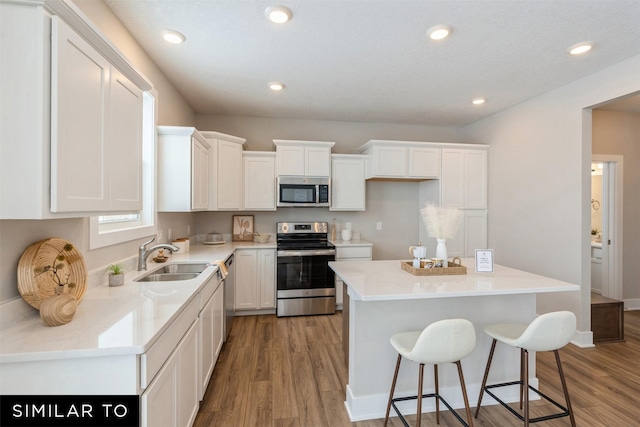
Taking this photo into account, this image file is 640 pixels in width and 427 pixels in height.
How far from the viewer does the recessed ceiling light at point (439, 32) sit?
7.01 feet

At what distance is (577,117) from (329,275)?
3199mm

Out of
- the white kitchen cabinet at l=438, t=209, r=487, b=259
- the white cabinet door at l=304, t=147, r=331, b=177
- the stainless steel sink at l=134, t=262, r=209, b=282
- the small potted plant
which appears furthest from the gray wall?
the small potted plant

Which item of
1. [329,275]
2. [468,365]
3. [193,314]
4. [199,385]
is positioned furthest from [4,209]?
[329,275]

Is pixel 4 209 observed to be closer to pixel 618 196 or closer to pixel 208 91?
pixel 208 91

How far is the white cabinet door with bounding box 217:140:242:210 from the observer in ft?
12.0

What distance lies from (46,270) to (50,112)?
0.74 meters

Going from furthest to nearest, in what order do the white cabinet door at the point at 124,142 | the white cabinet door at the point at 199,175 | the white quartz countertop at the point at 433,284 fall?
the white cabinet door at the point at 199,175 → the white quartz countertop at the point at 433,284 → the white cabinet door at the point at 124,142

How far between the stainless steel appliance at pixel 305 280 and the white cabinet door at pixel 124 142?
2.20 meters

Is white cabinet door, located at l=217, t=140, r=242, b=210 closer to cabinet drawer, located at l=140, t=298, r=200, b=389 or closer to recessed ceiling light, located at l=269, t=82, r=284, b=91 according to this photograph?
recessed ceiling light, located at l=269, t=82, r=284, b=91

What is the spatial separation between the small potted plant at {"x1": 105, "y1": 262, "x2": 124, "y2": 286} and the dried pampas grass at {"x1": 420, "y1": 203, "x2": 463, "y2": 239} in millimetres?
2107

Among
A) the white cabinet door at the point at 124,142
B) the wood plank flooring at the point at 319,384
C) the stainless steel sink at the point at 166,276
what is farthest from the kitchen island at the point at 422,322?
the white cabinet door at the point at 124,142

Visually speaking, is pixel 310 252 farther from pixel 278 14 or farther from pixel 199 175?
pixel 278 14

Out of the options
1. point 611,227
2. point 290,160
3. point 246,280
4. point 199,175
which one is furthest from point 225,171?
point 611,227

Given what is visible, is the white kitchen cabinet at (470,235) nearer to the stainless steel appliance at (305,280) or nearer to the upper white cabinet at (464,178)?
the upper white cabinet at (464,178)
